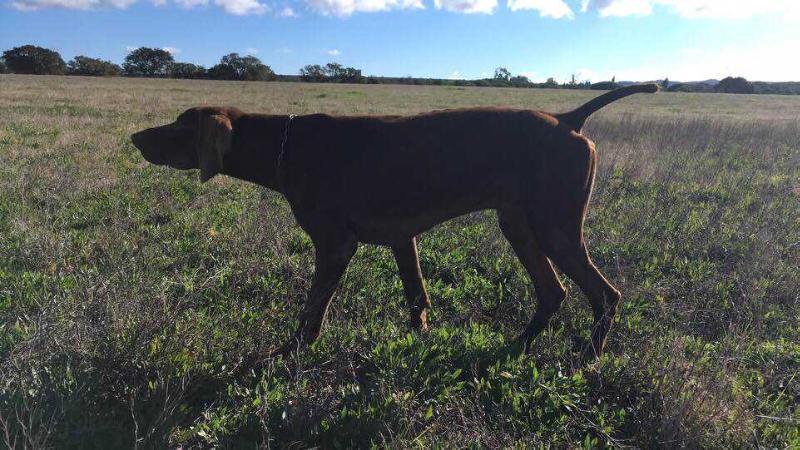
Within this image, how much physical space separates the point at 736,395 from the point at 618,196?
4583 mm

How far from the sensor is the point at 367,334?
3.02 m

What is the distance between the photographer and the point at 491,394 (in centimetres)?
256

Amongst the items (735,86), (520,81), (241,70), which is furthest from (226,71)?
(735,86)

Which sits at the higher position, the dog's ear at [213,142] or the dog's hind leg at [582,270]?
the dog's ear at [213,142]

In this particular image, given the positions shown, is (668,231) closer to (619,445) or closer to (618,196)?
(618,196)

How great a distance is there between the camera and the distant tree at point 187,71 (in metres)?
68.9

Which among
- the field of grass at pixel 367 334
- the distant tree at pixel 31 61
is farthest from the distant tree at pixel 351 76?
the field of grass at pixel 367 334

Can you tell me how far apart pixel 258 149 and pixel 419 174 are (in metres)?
1.11

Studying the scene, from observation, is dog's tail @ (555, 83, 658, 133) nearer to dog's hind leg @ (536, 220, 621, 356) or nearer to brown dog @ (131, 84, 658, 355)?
brown dog @ (131, 84, 658, 355)

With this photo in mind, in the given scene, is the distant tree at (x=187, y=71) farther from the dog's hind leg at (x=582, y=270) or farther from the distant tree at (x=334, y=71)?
the dog's hind leg at (x=582, y=270)

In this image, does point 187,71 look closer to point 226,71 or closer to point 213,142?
point 226,71

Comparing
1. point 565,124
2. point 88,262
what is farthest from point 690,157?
point 88,262

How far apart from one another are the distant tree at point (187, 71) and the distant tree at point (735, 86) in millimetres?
71674

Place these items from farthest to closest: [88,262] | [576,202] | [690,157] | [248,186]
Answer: [690,157], [248,186], [88,262], [576,202]
